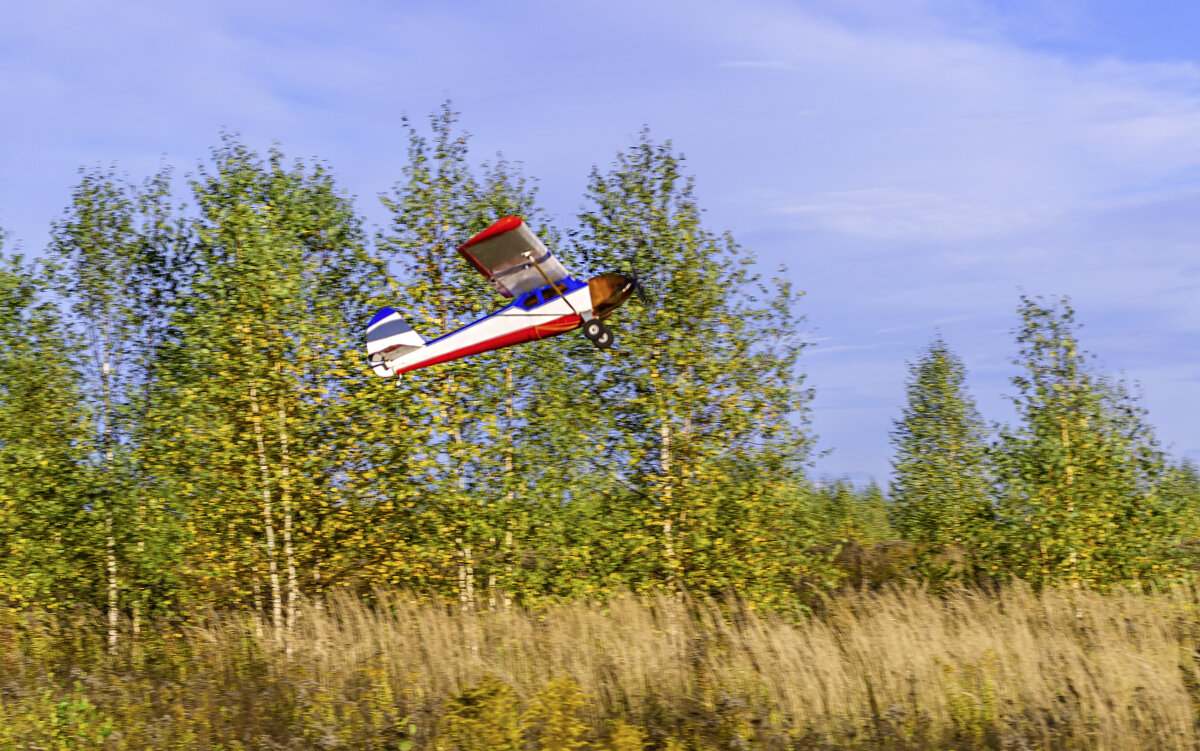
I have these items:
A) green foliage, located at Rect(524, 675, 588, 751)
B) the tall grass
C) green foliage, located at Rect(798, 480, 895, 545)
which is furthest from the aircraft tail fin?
green foliage, located at Rect(798, 480, 895, 545)

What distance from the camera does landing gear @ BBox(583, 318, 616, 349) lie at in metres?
11.9

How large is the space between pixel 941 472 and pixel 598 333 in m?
18.4

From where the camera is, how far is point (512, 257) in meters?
11.7

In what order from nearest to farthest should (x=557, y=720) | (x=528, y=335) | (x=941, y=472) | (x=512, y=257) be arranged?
(x=557, y=720)
(x=512, y=257)
(x=528, y=335)
(x=941, y=472)

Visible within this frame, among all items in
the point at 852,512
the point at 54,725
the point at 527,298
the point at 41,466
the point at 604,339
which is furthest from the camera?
the point at 852,512

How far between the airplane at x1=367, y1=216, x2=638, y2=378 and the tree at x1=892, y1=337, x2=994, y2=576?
33.7 feet

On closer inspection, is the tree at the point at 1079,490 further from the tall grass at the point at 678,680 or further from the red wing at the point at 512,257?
the red wing at the point at 512,257

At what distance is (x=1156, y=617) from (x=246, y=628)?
13.4 m

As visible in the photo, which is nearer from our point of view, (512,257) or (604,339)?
(512,257)

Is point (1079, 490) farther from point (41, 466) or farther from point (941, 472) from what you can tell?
point (41, 466)

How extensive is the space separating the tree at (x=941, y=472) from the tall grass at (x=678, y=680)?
4.43m

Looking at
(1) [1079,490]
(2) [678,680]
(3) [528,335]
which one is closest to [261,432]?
(3) [528,335]

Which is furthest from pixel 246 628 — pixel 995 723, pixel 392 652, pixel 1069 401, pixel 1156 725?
pixel 1069 401

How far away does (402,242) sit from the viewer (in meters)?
16.7
